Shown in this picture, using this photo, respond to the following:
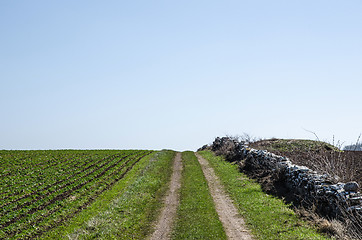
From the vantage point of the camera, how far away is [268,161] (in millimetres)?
27312

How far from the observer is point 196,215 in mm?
17562

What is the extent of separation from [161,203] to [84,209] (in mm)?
5360

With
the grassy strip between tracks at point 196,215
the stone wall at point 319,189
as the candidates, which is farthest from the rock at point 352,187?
the grassy strip between tracks at point 196,215

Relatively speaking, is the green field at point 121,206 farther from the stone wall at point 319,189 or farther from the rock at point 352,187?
the rock at point 352,187

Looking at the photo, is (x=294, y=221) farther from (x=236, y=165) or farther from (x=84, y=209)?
(x=236, y=165)

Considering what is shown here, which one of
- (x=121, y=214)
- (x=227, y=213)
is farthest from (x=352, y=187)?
(x=121, y=214)

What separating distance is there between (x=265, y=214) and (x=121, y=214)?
8818mm

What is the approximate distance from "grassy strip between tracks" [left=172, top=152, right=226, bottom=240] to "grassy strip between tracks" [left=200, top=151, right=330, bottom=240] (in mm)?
1884

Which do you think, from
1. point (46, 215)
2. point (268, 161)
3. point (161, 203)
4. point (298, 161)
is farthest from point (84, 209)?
point (298, 161)

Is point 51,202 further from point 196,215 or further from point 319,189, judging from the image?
point 319,189

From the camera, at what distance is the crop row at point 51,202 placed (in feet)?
56.1

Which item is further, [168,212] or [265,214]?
[168,212]

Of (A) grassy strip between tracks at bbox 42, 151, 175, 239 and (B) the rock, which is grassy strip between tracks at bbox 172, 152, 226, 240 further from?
(B) the rock

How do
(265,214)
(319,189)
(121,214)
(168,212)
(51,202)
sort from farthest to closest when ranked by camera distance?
(51,202)
(168,212)
(121,214)
(265,214)
(319,189)
